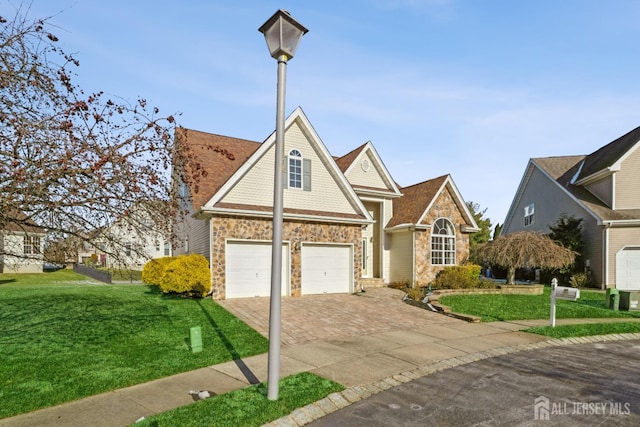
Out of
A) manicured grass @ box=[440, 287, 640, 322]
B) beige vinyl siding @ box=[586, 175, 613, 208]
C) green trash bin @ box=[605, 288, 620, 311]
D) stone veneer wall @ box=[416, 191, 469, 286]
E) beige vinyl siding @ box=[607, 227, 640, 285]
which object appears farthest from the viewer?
beige vinyl siding @ box=[586, 175, 613, 208]

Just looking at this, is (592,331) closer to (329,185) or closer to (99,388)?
(329,185)

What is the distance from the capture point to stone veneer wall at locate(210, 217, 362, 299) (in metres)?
15.3

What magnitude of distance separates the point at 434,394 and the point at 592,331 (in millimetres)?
8129

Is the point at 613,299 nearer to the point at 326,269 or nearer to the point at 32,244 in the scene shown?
the point at 326,269

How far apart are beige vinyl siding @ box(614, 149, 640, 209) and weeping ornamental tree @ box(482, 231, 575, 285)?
5.46 m

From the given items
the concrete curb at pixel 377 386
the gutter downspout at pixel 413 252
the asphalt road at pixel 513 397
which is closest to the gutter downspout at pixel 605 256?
the gutter downspout at pixel 413 252

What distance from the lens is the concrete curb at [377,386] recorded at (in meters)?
5.25

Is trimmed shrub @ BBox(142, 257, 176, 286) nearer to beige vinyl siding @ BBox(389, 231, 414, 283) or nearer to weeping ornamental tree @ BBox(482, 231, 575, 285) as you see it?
beige vinyl siding @ BBox(389, 231, 414, 283)

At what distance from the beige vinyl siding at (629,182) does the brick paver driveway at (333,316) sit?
16139 millimetres

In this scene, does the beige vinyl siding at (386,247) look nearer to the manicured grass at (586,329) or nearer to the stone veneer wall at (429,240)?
the stone veneer wall at (429,240)

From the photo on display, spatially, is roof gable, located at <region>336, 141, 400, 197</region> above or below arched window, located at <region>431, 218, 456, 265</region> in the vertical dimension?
above

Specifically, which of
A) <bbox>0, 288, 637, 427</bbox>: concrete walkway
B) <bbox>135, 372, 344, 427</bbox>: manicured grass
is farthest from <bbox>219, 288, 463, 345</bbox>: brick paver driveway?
<bbox>135, 372, 344, 427</bbox>: manicured grass

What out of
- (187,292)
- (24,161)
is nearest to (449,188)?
(187,292)

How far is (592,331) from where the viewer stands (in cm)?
1145
